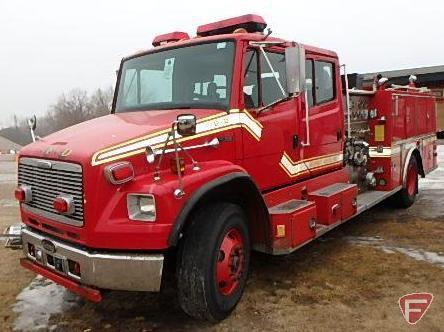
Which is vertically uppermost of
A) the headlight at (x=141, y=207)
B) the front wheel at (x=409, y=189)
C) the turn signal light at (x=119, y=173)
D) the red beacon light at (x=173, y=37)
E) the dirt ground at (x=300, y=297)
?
the red beacon light at (x=173, y=37)

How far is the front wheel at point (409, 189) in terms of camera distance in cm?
838

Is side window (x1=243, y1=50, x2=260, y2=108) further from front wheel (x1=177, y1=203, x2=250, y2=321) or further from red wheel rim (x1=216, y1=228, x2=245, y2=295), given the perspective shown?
red wheel rim (x1=216, y1=228, x2=245, y2=295)

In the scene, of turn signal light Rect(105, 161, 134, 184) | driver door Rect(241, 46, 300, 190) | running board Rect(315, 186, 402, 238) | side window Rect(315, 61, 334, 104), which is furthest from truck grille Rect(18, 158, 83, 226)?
running board Rect(315, 186, 402, 238)

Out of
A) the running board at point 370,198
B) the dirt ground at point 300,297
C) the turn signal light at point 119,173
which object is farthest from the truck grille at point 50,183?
the running board at point 370,198

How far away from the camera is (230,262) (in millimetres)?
4160

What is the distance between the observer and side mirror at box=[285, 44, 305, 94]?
4387mm

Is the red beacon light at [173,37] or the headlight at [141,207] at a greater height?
the red beacon light at [173,37]

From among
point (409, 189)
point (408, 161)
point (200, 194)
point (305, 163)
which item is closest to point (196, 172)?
point (200, 194)

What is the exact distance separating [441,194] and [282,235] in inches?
258

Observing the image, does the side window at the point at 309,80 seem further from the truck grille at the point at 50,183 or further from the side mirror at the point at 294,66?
the truck grille at the point at 50,183

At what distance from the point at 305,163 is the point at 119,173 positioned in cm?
270

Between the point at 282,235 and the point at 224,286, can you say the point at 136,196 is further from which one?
the point at 282,235

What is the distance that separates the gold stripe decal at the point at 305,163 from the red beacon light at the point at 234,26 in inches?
53.7

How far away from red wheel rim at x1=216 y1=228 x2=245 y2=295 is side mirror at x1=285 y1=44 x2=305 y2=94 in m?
1.44
